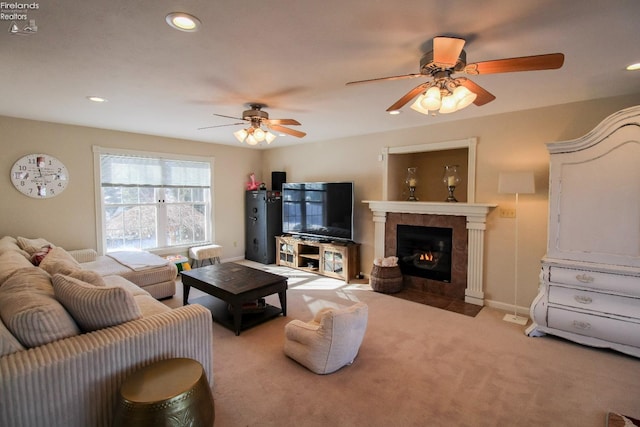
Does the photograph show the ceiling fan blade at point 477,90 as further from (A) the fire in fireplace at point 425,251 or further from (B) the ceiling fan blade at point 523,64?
(A) the fire in fireplace at point 425,251

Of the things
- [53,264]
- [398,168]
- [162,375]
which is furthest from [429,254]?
[53,264]

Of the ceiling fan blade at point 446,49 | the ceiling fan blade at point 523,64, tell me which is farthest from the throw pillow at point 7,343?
the ceiling fan blade at point 523,64

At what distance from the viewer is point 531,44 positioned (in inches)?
76.7

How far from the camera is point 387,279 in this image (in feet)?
14.1

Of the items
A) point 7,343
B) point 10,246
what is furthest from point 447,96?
point 10,246

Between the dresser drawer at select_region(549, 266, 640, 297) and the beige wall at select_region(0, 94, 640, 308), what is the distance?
23.5 inches

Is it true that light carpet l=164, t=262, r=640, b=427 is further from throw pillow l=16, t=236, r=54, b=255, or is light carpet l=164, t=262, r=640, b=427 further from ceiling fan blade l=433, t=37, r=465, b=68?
throw pillow l=16, t=236, r=54, b=255

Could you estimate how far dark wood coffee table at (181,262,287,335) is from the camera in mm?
3066

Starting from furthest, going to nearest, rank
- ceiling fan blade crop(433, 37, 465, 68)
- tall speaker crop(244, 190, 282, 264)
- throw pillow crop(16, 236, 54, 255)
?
tall speaker crop(244, 190, 282, 264), throw pillow crop(16, 236, 54, 255), ceiling fan blade crop(433, 37, 465, 68)

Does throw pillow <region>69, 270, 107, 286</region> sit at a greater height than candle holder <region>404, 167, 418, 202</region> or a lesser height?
lesser

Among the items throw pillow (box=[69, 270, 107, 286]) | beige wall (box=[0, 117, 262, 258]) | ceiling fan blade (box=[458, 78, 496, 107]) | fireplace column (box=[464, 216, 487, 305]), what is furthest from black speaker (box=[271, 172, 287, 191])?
ceiling fan blade (box=[458, 78, 496, 107])

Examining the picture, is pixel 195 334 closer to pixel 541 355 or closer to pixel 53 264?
pixel 53 264

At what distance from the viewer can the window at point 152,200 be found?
4781mm

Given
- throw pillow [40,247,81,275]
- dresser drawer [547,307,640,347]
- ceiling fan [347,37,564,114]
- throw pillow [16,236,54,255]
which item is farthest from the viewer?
throw pillow [16,236,54,255]
